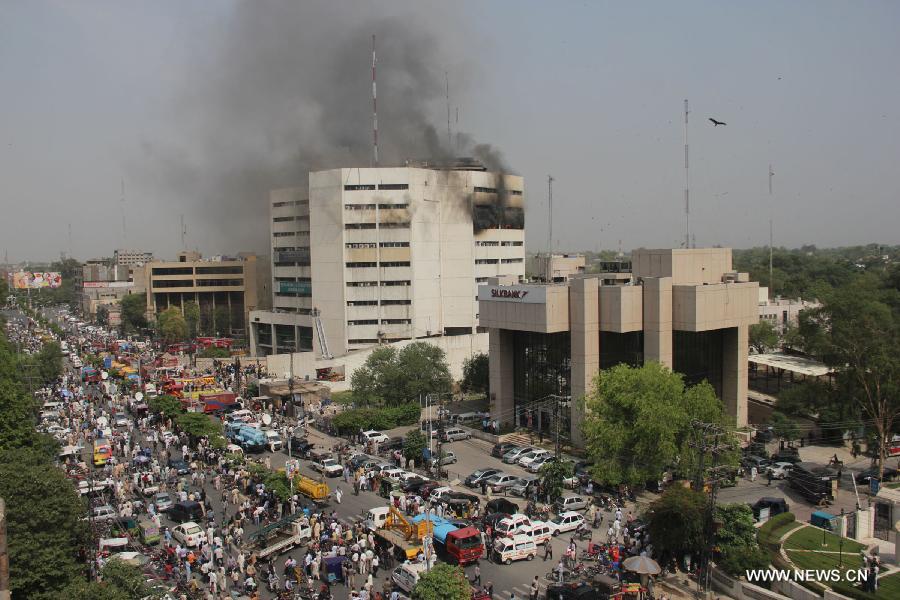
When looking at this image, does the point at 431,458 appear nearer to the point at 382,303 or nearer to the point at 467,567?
the point at 467,567

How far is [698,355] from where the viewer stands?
45.2 m

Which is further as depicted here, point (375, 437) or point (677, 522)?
point (375, 437)

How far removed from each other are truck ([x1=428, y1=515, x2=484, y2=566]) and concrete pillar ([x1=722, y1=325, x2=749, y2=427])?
24.2 meters

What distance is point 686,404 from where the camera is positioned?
109ft

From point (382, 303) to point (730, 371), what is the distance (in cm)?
3974

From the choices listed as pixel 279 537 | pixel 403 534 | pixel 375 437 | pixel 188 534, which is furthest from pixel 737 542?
pixel 375 437

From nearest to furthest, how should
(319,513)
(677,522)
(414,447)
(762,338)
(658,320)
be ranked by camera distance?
(677,522) < (319,513) < (414,447) < (658,320) < (762,338)

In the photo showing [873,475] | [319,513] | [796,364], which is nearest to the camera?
[319,513]

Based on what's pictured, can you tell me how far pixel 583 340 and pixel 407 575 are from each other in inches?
789

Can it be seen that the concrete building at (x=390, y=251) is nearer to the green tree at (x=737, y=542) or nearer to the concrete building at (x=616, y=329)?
the concrete building at (x=616, y=329)

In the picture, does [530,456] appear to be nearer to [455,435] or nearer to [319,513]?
[455,435]

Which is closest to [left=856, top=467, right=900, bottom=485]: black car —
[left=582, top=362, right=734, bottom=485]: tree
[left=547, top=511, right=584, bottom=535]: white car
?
[left=582, top=362, right=734, bottom=485]: tree

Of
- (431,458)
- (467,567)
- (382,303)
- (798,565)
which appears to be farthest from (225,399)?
(798,565)

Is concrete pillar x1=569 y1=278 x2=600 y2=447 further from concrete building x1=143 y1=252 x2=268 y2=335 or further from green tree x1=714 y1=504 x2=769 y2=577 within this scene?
concrete building x1=143 y1=252 x2=268 y2=335
